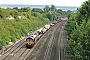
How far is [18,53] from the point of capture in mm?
43000

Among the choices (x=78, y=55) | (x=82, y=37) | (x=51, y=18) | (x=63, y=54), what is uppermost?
(x=82, y=37)

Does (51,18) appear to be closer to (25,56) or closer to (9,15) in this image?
(9,15)

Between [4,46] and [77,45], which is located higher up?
[77,45]

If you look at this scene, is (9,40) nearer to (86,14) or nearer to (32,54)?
(32,54)

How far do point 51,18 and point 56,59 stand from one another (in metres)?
120

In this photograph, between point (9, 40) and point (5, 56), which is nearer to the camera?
point (5, 56)

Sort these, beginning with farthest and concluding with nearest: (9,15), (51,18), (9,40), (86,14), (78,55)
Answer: (51,18), (9,15), (9,40), (86,14), (78,55)

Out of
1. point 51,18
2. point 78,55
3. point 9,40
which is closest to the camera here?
point 78,55

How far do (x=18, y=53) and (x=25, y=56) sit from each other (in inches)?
110

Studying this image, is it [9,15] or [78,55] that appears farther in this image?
[9,15]

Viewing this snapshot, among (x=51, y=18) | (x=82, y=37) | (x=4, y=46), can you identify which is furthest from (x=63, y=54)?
(x=51, y=18)

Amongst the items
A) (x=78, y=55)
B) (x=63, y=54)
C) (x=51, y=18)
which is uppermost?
(x=78, y=55)

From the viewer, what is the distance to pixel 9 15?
8231 cm

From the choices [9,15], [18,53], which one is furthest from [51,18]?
[18,53]
